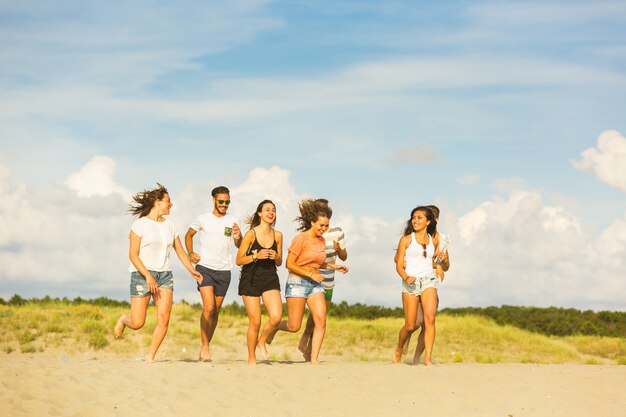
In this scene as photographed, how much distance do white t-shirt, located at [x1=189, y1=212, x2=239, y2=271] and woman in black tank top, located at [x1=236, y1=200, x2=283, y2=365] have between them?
64 cm

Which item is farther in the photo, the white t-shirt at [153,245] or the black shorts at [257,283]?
the black shorts at [257,283]

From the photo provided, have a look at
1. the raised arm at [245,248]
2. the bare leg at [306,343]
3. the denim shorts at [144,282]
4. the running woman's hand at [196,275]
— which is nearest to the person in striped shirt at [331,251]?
the bare leg at [306,343]

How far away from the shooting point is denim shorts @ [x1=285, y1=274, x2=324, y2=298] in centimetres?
1338

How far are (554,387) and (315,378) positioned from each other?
3.75 metres

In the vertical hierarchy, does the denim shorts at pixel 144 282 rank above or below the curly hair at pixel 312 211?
below

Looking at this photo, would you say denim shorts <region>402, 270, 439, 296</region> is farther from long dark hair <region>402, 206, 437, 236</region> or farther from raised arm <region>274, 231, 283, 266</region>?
raised arm <region>274, 231, 283, 266</region>

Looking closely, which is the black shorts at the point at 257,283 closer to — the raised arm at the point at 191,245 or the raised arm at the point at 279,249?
the raised arm at the point at 279,249

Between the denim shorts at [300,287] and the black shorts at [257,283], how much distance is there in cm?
25

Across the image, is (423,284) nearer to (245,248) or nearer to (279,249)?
(279,249)

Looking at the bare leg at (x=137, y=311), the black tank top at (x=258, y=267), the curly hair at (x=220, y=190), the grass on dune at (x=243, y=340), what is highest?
the curly hair at (x=220, y=190)

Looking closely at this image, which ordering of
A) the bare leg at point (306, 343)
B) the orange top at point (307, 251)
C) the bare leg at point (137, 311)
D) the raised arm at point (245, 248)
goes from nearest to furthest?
the bare leg at point (137, 311) < the raised arm at point (245, 248) < the orange top at point (307, 251) < the bare leg at point (306, 343)

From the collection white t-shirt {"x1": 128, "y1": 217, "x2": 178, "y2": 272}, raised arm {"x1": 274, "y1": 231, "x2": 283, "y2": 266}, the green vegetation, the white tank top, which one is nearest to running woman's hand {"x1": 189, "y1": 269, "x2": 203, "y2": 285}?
white t-shirt {"x1": 128, "y1": 217, "x2": 178, "y2": 272}

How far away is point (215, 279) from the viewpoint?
13922mm

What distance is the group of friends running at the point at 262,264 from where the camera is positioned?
512 inches
